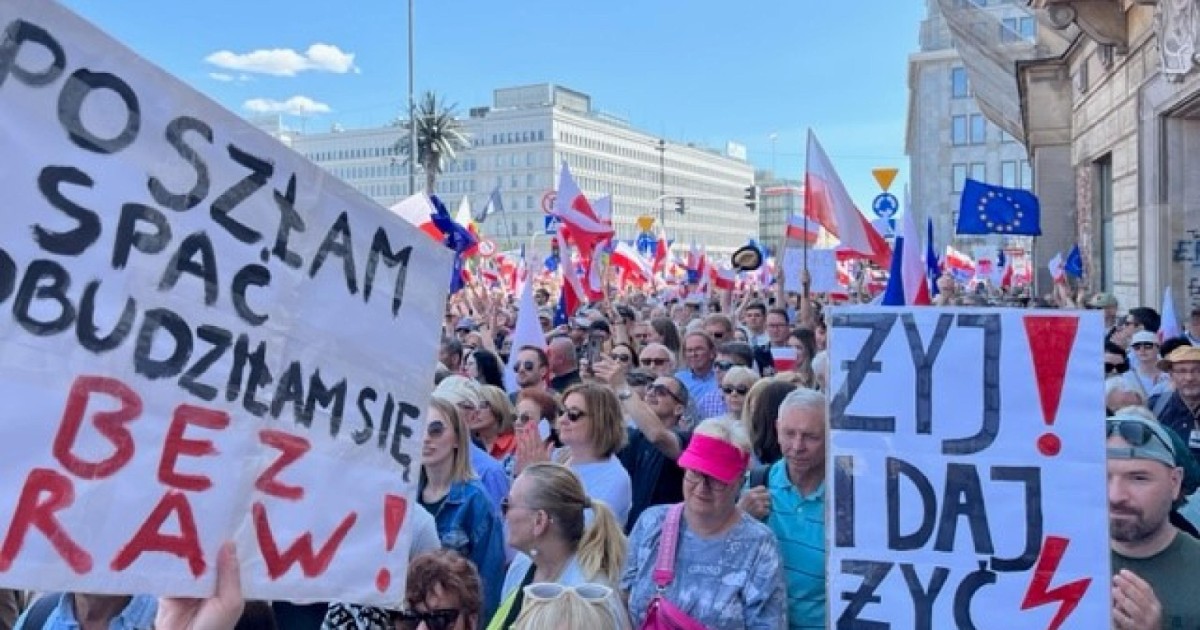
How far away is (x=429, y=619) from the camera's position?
9.99 feet

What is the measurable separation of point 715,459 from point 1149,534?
1.19m

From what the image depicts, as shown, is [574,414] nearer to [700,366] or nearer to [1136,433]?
[1136,433]

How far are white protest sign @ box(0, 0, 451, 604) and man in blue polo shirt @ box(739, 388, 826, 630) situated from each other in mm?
1528

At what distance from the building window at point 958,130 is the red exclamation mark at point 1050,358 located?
71562mm

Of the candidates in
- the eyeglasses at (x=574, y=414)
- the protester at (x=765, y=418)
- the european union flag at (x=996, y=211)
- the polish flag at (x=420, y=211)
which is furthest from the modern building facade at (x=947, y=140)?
the eyeglasses at (x=574, y=414)

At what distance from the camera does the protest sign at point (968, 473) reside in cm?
272

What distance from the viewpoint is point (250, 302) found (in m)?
2.19

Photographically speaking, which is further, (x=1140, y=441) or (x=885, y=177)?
(x=885, y=177)

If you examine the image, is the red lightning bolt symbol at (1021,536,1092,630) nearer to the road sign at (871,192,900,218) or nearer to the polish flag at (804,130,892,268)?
the polish flag at (804,130,892,268)

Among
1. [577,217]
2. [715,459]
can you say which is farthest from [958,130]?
[715,459]

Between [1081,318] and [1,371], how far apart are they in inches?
93.0

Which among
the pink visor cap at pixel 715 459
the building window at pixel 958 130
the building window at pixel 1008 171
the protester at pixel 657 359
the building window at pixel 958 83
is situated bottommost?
the pink visor cap at pixel 715 459

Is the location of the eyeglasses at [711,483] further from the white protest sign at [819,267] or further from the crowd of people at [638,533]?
the white protest sign at [819,267]

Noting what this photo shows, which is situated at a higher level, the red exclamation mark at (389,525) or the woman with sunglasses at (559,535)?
the red exclamation mark at (389,525)
